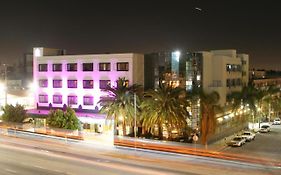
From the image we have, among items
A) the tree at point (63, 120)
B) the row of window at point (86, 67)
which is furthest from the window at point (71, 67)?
the tree at point (63, 120)

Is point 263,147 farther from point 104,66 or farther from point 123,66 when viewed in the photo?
point 104,66

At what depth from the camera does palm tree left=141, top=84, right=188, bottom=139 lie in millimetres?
47531

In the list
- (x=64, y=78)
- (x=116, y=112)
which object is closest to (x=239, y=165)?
(x=116, y=112)

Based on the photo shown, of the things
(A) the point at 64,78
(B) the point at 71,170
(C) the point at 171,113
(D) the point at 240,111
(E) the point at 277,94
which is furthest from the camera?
(E) the point at 277,94

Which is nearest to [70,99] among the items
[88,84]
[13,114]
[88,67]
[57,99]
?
[57,99]

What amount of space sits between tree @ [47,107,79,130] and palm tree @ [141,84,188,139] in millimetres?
8853

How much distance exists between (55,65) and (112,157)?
31205 mm

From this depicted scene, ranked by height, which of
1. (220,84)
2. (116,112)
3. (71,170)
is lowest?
(71,170)

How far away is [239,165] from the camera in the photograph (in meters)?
28.9

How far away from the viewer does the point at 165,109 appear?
47.6m

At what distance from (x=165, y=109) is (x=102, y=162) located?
1794cm

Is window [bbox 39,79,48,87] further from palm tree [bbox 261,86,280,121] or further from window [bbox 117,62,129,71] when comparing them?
palm tree [bbox 261,86,280,121]

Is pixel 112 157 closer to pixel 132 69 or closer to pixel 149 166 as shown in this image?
pixel 149 166

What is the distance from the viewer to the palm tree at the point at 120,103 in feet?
162
